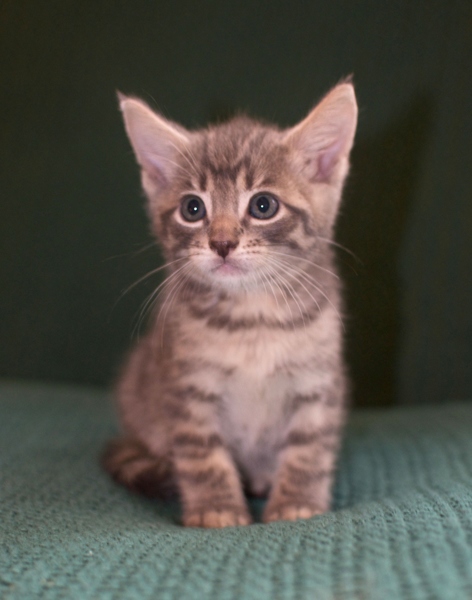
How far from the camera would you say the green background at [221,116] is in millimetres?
1874

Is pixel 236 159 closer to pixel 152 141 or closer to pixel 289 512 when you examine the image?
pixel 152 141

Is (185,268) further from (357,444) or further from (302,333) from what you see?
(357,444)

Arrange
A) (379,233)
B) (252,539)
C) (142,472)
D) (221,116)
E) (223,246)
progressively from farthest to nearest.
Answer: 1. (221,116)
2. (379,233)
3. (142,472)
4. (223,246)
5. (252,539)

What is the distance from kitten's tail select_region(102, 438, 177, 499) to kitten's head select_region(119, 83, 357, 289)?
468 millimetres

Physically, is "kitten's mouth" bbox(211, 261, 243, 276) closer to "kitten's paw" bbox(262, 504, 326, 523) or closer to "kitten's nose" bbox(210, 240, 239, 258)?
"kitten's nose" bbox(210, 240, 239, 258)

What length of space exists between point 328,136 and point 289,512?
814 mm

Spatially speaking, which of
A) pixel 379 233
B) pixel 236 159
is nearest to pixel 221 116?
pixel 379 233

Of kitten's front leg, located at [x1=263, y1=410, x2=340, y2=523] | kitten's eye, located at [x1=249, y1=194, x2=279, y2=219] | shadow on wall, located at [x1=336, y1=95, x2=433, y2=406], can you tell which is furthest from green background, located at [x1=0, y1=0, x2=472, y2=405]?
kitten's front leg, located at [x1=263, y1=410, x2=340, y2=523]

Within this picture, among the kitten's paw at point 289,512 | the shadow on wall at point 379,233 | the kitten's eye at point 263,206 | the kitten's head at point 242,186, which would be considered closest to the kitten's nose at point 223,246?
the kitten's head at point 242,186

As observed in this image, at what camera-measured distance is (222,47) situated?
2098 mm

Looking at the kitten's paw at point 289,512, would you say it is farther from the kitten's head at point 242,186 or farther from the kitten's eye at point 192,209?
the kitten's eye at point 192,209

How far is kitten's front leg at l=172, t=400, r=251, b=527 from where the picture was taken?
3.92 ft

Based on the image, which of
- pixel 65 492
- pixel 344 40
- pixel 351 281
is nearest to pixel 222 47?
pixel 344 40

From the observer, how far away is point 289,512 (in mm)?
1191
